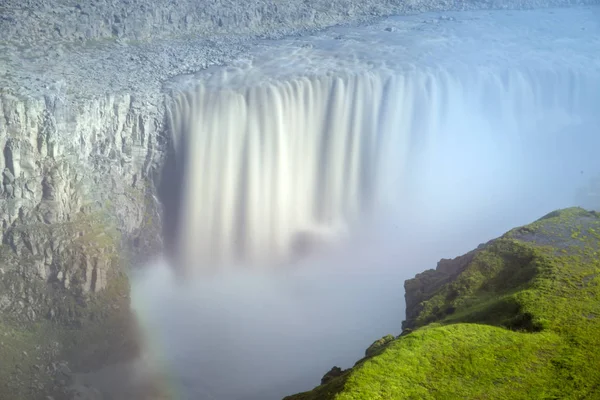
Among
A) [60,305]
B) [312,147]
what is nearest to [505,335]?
[60,305]

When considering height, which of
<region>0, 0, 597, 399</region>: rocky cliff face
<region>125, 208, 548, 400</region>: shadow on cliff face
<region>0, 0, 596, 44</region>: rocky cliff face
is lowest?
<region>125, 208, 548, 400</region>: shadow on cliff face

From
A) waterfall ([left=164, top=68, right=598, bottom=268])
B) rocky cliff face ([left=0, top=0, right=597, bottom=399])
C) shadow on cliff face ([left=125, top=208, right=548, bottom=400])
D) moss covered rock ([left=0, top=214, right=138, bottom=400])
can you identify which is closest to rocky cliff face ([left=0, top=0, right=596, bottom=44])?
Result: rocky cliff face ([left=0, top=0, right=597, bottom=399])

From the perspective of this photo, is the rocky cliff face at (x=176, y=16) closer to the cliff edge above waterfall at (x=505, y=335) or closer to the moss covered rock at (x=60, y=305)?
the moss covered rock at (x=60, y=305)

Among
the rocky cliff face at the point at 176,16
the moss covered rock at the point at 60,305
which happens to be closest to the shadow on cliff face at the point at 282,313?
the moss covered rock at the point at 60,305

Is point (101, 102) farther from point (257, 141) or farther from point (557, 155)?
point (557, 155)

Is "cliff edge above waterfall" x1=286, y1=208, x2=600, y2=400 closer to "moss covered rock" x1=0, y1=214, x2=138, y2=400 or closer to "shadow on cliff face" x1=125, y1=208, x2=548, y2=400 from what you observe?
"shadow on cliff face" x1=125, y1=208, x2=548, y2=400

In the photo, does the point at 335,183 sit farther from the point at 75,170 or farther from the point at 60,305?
the point at 60,305

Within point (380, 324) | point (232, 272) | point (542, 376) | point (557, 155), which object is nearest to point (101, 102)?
point (232, 272)
